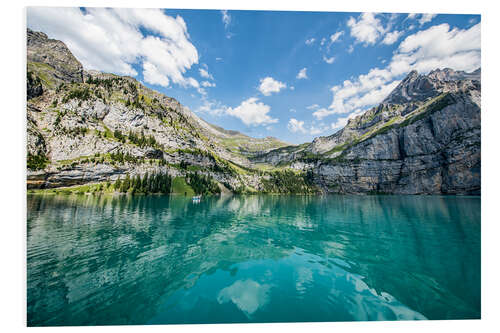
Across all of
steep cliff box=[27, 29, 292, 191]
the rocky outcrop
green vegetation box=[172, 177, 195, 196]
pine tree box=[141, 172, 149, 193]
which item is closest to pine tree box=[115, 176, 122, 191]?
steep cliff box=[27, 29, 292, 191]

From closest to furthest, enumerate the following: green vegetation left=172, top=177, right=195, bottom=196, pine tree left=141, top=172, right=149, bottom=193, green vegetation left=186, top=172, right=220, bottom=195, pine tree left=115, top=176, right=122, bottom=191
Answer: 1. pine tree left=115, top=176, right=122, bottom=191
2. pine tree left=141, top=172, right=149, bottom=193
3. green vegetation left=172, top=177, right=195, bottom=196
4. green vegetation left=186, top=172, right=220, bottom=195

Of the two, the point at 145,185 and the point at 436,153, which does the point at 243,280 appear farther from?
the point at 436,153

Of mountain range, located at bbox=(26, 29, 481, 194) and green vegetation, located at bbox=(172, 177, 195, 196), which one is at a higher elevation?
mountain range, located at bbox=(26, 29, 481, 194)

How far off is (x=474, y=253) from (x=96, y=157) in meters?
153

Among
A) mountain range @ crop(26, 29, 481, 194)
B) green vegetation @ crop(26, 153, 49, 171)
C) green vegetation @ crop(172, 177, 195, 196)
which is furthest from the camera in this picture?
green vegetation @ crop(172, 177, 195, 196)

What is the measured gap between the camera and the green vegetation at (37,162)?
9022 centimetres

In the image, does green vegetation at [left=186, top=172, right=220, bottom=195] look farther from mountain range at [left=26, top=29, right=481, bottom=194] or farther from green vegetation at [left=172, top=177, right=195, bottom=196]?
mountain range at [left=26, top=29, right=481, bottom=194]

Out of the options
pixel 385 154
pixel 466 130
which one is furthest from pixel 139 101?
pixel 466 130

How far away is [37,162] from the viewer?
9306 centimetres

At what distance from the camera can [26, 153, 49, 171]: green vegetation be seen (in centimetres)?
9022

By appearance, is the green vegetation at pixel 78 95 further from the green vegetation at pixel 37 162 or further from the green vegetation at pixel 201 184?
the green vegetation at pixel 201 184

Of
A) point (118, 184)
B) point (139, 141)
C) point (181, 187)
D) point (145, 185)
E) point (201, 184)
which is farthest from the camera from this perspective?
point (201, 184)

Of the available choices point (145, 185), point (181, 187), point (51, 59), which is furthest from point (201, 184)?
point (51, 59)

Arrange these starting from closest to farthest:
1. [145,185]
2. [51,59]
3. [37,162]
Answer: [37,162] → [145,185] → [51,59]
